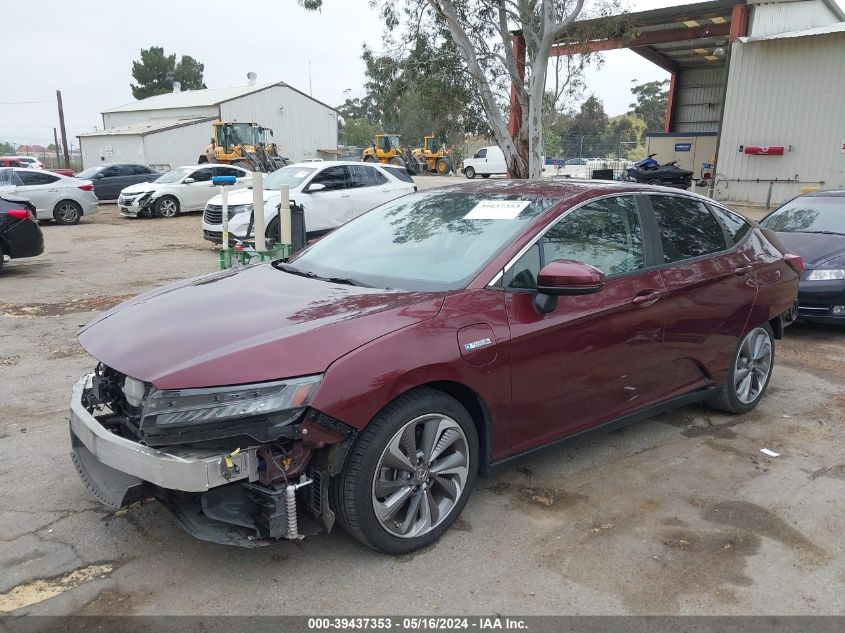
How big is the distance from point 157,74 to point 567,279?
78.2 metres

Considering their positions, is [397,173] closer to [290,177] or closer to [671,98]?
[290,177]

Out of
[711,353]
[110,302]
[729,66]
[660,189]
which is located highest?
[729,66]

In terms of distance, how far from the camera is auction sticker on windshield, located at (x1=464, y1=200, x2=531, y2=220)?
3891mm

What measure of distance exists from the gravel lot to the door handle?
0.97 m

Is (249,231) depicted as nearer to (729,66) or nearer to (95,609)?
(95,609)

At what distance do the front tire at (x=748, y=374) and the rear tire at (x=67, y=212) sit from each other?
1813 cm

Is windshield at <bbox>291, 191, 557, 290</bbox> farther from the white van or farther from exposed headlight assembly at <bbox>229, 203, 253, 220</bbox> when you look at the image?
the white van

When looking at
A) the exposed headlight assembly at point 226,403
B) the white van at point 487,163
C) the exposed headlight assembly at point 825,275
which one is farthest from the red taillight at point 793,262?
the white van at point 487,163

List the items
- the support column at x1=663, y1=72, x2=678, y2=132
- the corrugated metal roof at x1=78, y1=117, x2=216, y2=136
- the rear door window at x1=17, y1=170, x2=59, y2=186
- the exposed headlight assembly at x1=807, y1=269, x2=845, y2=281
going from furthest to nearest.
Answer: the corrugated metal roof at x1=78, y1=117, x2=216, y2=136, the support column at x1=663, y1=72, x2=678, y2=132, the rear door window at x1=17, y1=170, x2=59, y2=186, the exposed headlight assembly at x1=807, y1=269, x2=845, y2=281

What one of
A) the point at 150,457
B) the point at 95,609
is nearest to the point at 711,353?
the point at 150,457

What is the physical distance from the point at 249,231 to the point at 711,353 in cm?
764

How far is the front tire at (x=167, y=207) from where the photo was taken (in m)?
20.0

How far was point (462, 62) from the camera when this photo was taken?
16516 mm

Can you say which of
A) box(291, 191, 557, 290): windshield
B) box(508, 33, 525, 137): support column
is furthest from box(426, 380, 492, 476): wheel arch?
box(508, 33, 525, 137): support column
